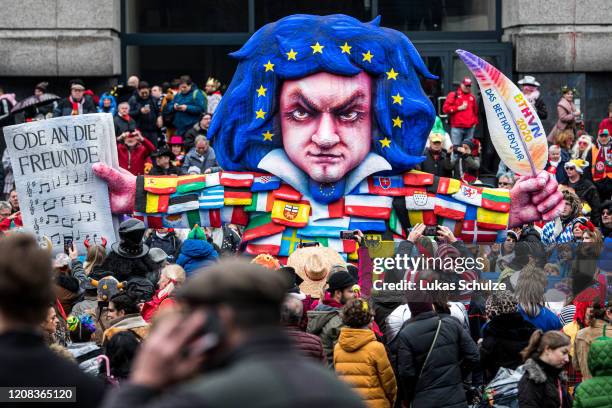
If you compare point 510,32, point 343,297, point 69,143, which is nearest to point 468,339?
point 343,297

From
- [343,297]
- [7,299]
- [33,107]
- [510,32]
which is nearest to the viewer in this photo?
[7,299]

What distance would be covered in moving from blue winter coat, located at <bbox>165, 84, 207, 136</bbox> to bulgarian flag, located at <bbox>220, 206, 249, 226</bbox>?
6.58 metres

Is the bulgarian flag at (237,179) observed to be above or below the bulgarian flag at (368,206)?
above

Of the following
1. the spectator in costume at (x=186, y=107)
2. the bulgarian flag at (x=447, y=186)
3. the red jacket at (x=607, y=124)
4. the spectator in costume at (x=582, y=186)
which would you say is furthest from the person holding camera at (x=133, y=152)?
the red jacket at (x=607, y=124)

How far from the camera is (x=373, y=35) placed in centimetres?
998

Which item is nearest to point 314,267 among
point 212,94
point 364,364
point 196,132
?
point 364,364

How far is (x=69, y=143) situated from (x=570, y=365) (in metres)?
4.32

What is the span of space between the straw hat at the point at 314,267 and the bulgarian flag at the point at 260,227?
916 mm

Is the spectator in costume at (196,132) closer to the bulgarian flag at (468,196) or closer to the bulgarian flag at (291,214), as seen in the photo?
the bulgarian flag at (291,214)

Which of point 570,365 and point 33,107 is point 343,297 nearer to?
point 570,365

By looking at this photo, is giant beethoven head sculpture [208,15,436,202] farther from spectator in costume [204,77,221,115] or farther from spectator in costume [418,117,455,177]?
spectator in costume [204,77,221,115]

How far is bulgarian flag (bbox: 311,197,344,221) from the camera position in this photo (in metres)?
10.1

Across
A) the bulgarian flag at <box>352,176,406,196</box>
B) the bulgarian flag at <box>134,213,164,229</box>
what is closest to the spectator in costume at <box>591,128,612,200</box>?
the bulgarian flag at <box>352,176,406,196</box>

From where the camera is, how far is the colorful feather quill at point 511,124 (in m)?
10.1
